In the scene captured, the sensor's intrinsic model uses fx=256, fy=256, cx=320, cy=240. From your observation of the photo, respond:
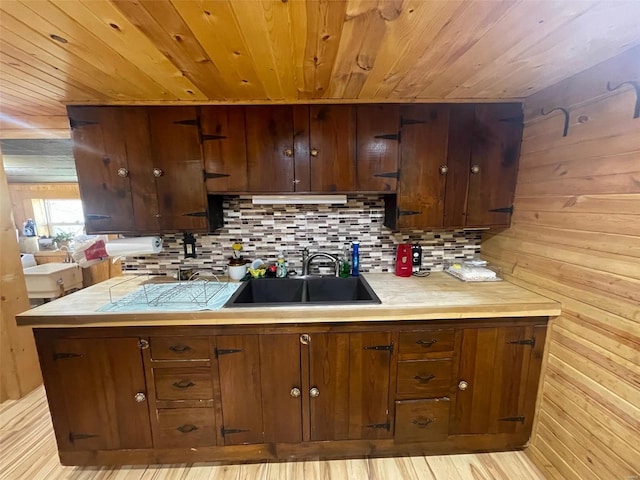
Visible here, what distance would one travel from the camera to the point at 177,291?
1641 mm

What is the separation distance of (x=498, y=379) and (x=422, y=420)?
498 millimetres

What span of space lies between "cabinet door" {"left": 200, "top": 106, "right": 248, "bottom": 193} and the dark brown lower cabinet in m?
0.88

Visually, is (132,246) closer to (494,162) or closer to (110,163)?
(110,163)

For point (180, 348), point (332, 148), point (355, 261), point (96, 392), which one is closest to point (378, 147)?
point (332, 148)

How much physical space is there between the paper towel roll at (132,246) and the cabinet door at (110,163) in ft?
0.26

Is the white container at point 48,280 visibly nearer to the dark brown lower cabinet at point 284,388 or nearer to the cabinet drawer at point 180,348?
the dark brown lower cabinet at point 284,388

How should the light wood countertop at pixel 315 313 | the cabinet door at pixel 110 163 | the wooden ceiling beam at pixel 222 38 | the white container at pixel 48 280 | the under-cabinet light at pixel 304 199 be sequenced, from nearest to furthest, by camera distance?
the wooden ceiling beam at pixel 222 38, the light wood countertop at pixel 315 313, the cabinet door at pixel 110 163, the under-cabinet light at pixel 304 199, the white container at pixel 48 280

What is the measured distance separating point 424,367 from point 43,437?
2.53 metres

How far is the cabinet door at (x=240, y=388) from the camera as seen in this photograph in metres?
1.40

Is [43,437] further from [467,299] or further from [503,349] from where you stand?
[503,349]

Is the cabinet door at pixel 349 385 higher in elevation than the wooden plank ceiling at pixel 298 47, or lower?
lower

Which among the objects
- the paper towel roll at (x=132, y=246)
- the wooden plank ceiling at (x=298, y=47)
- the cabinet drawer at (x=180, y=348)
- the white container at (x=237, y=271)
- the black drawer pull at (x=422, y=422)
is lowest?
the black drawer pull at (x=422, y=422)

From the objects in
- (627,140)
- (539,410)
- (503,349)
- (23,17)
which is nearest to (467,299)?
(503,349)

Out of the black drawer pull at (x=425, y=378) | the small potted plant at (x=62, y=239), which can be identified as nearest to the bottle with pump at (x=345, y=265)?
the black drawer pull at (x=425, y=378)
